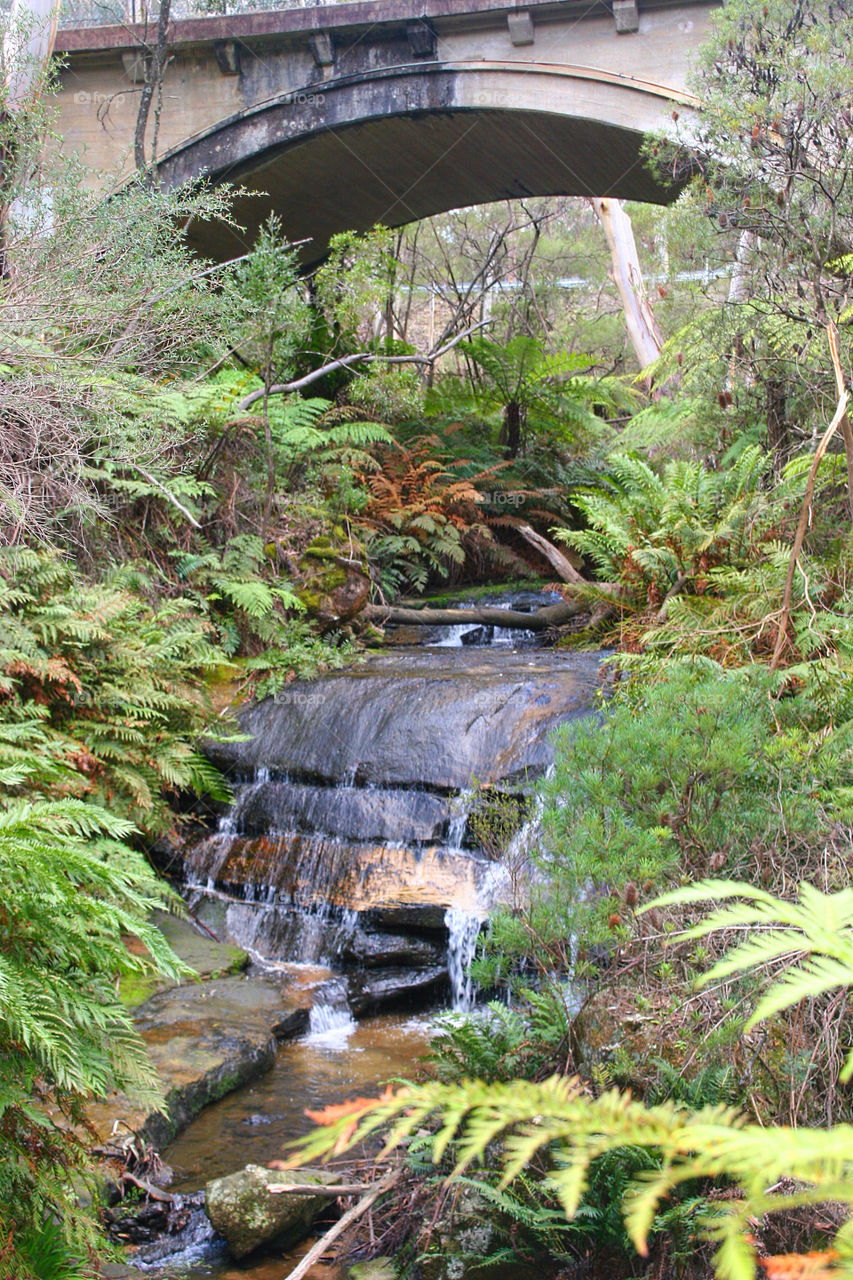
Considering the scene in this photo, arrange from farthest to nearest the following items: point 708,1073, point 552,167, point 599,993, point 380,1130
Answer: point 552,167, point 380,1130, point 599,993, point 708,1073

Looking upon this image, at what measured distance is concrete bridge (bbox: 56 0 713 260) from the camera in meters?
9.70

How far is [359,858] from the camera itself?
247 inches

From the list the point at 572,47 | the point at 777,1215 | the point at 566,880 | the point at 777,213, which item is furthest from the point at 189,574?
the point at 777,1215

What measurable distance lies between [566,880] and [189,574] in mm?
5975

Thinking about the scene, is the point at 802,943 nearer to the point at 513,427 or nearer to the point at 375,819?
the point at 375,819

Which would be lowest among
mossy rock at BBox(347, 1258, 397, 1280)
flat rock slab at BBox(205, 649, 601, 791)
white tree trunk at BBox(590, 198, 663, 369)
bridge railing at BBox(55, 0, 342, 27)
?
mossy rock at BBox(347, 1258, 397, 1280)

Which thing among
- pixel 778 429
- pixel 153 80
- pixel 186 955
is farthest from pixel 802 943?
pixel 153 80

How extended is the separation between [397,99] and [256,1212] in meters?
10.5

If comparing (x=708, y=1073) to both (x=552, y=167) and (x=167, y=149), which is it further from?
(x=167, y=149)

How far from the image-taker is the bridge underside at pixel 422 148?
32.7ft

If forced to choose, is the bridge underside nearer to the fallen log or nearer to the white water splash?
the fallen log

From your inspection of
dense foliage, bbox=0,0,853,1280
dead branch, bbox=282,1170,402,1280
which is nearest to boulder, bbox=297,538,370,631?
dense foliage, bbox=0,0,853,1280

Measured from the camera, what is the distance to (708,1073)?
2607 mm

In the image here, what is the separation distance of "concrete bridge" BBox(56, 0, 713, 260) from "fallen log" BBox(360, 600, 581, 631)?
472cm
